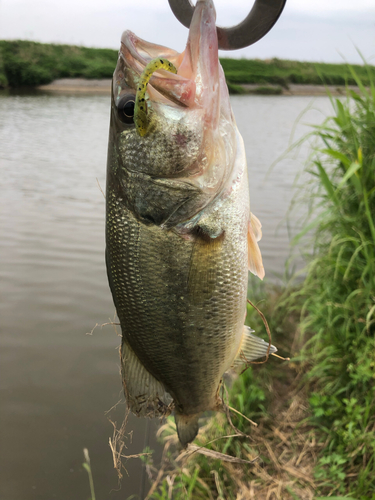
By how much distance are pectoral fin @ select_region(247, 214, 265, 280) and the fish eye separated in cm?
56

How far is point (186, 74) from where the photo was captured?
4.23ft

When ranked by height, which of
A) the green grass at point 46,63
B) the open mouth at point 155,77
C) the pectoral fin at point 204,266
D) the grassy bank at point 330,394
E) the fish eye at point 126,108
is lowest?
the grassy bank at point 330,394

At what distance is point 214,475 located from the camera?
3338 millimetres

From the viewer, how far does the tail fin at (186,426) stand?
1.58 m

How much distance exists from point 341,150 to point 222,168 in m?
2.62

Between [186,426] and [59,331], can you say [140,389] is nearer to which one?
[186,426]

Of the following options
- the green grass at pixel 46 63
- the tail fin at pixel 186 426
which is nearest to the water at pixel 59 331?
the tail fin at pixel 186 426

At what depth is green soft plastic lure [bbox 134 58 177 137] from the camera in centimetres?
103

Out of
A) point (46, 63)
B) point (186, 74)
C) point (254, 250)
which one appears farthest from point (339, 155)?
point (46, 63)

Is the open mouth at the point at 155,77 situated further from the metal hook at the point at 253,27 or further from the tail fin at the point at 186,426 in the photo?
the tail fin at the point at 186,426

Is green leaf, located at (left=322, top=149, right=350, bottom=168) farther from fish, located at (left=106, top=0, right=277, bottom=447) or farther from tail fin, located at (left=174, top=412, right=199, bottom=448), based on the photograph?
tail fin, located at (left=174, top=412, right=199, bottom=448)

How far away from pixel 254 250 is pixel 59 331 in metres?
5.55

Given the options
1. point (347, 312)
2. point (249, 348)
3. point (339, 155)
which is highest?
point (339, 155)

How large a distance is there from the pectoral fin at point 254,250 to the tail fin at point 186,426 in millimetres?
633
